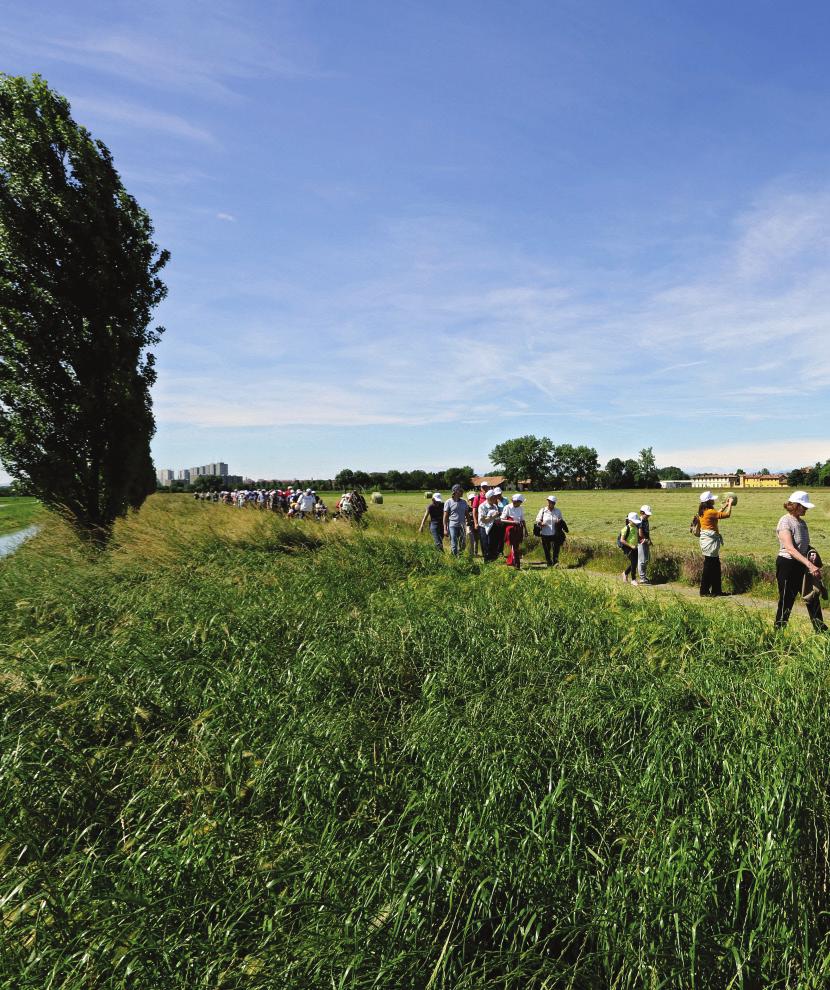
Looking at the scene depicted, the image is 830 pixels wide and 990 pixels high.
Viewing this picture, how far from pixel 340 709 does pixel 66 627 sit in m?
3.55

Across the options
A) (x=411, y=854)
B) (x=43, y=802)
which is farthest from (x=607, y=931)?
(x=43, y=802)

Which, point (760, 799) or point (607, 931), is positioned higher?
point (760, 799)

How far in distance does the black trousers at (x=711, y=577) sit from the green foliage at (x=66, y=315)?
12028 millimetres

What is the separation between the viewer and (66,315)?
11336mm

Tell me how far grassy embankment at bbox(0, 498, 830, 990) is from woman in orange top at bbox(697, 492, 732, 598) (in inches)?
164

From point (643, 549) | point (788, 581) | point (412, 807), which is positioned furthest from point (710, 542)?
point (412, 807)

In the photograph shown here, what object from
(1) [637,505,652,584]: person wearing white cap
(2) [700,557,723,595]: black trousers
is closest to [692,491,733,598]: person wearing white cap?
(2) [700,557,723,595]: black trousers

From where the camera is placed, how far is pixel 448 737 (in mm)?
3061

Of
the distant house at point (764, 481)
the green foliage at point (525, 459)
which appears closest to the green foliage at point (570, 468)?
the green foliage at point (525, 459)

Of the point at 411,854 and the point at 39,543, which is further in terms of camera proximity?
the point at 39,543

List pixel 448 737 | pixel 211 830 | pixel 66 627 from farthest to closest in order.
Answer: pixel 66 627 → pixel 448 737 → pixel 211 830

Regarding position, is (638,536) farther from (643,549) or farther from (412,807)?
(412,807)

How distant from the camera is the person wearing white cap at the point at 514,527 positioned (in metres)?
10.6

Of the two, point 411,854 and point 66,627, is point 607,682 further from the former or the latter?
point 66,627
